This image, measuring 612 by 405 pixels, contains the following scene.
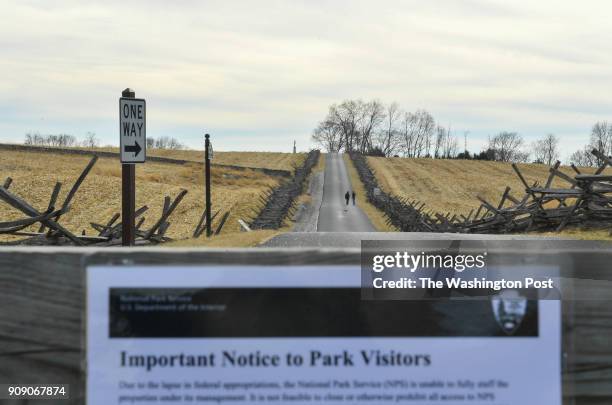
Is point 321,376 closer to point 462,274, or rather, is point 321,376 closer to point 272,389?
point 272,389

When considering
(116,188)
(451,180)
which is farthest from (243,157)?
(116,188)

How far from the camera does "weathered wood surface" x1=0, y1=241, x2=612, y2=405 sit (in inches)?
111

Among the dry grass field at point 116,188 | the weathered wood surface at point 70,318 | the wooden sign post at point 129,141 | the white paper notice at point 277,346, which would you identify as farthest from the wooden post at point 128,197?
the dry grass field at point 116,188

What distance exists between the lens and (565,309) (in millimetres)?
2885

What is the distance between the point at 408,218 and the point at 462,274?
34.1m

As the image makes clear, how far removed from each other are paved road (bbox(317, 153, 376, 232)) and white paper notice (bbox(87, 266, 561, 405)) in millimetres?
34900

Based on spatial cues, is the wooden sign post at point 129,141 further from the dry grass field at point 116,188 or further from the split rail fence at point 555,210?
the dry grass field at point 116,188

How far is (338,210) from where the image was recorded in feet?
182

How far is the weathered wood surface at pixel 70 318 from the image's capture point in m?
2.81

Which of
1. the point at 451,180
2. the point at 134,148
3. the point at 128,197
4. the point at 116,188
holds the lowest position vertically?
the point at 128,197

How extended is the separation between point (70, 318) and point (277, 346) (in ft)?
2.65

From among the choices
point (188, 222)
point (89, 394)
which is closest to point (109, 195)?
point (188, 222)

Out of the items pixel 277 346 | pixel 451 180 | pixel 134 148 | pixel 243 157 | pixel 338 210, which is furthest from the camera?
pixel 243 157

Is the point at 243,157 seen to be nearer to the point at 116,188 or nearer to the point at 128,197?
the point at 116,188
